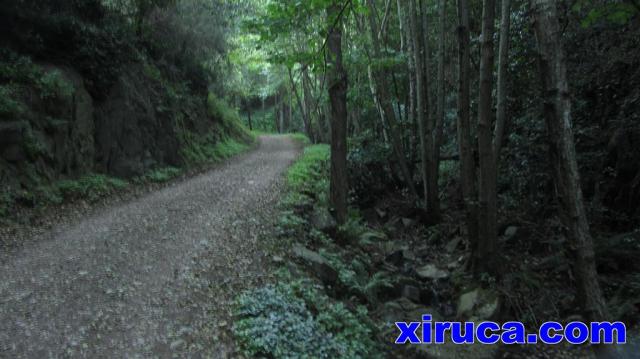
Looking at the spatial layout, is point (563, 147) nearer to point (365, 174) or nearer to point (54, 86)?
point (365, 174)

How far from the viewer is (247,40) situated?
61.0ft

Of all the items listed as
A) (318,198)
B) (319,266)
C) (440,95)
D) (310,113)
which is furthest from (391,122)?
(310,113)

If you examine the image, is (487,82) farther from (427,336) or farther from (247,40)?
(247,40)

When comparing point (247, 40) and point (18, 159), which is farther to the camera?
point (247, 40)

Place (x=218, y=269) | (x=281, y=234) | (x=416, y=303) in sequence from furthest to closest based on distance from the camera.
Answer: (x=281, y=234) < (x=416, y=303) < (x=218, y=269)

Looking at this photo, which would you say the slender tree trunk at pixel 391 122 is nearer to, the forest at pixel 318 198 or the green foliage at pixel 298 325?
the forest at pixel 318 198

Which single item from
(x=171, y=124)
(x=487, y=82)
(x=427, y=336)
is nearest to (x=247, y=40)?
(x=171, y=124)

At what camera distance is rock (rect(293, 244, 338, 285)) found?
7.30m

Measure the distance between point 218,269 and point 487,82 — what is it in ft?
17.8

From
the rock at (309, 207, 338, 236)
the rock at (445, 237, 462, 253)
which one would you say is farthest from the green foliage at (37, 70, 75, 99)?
the rock at (445, 237, 462, 253)

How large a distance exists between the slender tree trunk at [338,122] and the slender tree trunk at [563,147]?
3803 millimetres

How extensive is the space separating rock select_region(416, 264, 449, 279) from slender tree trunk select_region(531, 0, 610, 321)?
3.60 m

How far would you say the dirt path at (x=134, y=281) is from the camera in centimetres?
470

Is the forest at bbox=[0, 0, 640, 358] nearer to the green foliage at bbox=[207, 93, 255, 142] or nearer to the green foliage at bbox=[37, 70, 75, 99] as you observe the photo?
the green foliage at bbox=[37, 70, 75, 99]
